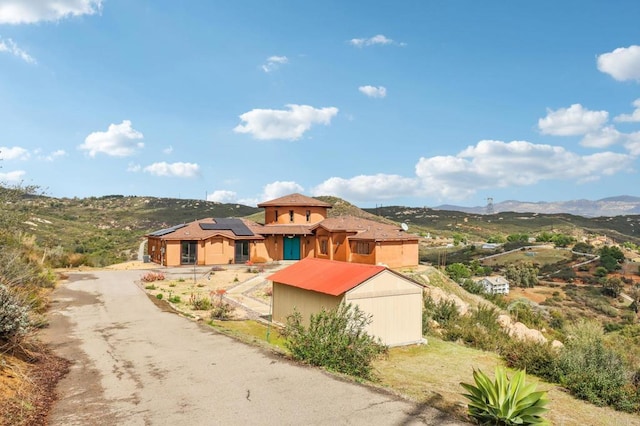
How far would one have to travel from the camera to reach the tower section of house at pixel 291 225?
140 feet

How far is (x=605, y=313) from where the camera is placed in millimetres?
49312

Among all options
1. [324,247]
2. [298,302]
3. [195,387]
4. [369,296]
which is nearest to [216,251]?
[324,247]

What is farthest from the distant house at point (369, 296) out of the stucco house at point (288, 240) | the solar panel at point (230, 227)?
the solar panel at point (230, 227)

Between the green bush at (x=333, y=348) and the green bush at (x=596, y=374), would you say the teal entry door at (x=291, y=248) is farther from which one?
the green bush at (x=333, y=348)

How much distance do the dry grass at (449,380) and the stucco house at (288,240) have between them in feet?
55.7

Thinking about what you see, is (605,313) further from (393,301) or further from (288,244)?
(393,301)

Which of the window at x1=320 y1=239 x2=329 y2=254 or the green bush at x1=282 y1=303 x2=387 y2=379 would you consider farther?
the window at x1=320 y1=239 x2=329 y2=254

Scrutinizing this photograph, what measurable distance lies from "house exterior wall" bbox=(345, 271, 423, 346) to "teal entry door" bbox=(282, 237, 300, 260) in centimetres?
2589

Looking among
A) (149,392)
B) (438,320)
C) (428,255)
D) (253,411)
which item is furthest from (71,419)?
(428,255)

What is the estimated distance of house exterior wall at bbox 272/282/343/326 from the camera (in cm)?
1691

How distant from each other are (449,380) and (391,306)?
4.03m

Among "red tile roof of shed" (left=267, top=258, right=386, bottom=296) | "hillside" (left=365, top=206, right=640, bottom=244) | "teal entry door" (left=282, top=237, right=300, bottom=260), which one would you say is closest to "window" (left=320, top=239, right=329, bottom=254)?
"teal entry door" (left=282, top=237, right=300, bottom=260)

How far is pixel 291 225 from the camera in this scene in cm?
4412

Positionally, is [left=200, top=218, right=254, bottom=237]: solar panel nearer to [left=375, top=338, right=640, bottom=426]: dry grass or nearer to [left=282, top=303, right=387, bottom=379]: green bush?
[left=375, top=338, right=640, bottom=426]: dry grass
